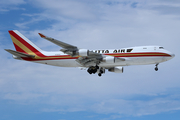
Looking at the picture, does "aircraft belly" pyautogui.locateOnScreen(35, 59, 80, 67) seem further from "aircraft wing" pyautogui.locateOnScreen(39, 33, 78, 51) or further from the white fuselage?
"aircraft wing" pyautogui.locateOnScreen(39, 33, 78, 51)

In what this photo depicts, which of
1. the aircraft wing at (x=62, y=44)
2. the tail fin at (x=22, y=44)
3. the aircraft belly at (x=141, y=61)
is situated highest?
the tail fin at (x=22, y=44)

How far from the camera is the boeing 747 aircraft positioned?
1724 inches

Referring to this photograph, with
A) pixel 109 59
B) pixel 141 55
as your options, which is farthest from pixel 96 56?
pixel 141 55

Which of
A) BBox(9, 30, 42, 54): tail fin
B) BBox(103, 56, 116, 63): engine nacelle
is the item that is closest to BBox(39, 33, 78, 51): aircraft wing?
BBox(103, 56, 116, 63): engine nacelle

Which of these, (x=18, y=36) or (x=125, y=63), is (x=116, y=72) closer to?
(x=125, y=63)

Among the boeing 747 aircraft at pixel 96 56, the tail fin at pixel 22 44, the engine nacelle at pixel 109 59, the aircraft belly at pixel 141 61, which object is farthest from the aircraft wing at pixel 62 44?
the tail fin at pixel 22 44

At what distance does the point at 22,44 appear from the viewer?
53.0m

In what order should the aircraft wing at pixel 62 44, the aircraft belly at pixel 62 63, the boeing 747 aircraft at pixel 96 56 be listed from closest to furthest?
the aircraft wing at pixel 62 44
the boeing 747 aircraft at pixel 96 56
the aircraft belly at pixel 62 63

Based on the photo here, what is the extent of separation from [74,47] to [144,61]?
13.5m

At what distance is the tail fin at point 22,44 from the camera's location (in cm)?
5247

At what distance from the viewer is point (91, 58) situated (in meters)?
46.9

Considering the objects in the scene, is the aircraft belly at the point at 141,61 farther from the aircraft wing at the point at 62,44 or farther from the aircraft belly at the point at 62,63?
the aircraft wing at the point at 62,44

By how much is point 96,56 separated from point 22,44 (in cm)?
1743

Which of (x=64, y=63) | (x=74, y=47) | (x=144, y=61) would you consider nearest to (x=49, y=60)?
(x=64, y=63)
